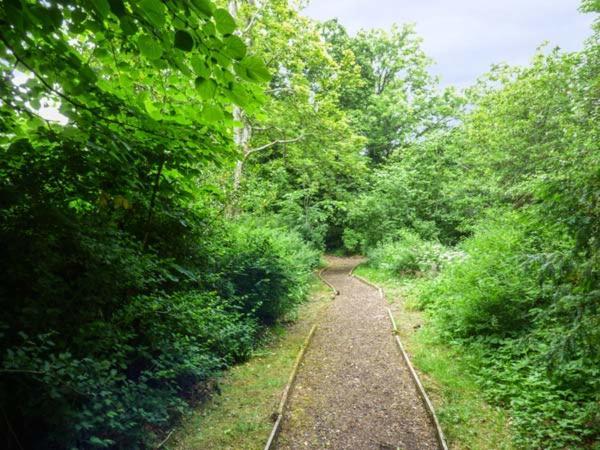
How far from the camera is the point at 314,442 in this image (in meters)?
4.21

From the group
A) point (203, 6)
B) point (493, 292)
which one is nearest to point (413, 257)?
point (493, 292)

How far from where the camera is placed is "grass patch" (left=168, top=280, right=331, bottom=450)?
4.05 meters

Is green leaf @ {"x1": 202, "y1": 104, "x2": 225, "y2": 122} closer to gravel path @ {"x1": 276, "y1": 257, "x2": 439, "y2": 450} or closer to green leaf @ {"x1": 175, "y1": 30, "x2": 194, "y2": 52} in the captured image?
green leaf @ {"x1": 175, "y1": 30, "x2": 194, "y2": 52}

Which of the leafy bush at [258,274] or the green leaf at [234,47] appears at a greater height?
the green leaf at [234,47]

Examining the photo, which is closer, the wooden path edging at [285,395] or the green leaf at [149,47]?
the green leaf at [149,47]

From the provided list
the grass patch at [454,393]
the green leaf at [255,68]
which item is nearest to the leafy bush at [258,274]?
the grass patch at [454,393]

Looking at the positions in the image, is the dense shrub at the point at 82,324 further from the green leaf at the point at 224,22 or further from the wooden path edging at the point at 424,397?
the wooden path edging at the point at 424,397

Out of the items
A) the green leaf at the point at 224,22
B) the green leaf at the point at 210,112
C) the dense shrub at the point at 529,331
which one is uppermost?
the green leaf at the point at 224,22

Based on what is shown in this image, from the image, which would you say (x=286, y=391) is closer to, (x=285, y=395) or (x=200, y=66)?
(x=285, y=395)

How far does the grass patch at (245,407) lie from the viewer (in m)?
4.05

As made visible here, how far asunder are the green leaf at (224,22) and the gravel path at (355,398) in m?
4.38

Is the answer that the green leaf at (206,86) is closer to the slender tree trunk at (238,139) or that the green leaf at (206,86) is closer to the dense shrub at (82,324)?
the dense shrub at (82,324)

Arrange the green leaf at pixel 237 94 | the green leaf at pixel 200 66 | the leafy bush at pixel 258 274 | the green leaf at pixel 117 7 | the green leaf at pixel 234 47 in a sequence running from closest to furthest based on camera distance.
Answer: the green leaf at pixel 117 7 < the green leaf at pixel 234 47 < the green leaf at pixel 200 66 < the green leaf at pixel 237 94 < the leafy bush at pixel 258 274

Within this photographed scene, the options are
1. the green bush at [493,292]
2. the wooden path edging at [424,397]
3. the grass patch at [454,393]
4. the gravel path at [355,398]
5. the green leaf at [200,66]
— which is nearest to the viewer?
the green leaf at [200,66]
